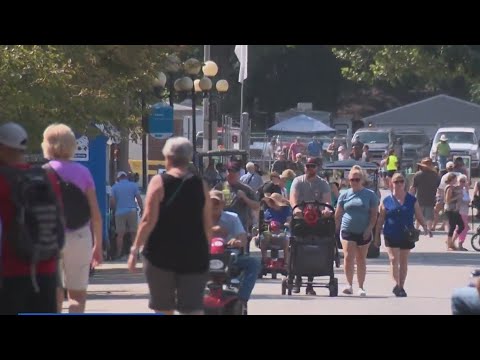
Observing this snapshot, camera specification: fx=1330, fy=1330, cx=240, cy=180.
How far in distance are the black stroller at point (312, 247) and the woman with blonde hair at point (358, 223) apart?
7.8 inches

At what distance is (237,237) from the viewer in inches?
495

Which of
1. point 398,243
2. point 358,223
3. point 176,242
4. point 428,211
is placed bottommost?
point 428,211

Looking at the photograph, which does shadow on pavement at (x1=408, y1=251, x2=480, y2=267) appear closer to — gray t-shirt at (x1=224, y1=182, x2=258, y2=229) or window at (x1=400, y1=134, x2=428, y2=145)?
gray t-shirt at (x1=224, y1=182, x2=258, y2=229)

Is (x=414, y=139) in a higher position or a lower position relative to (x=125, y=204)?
higher

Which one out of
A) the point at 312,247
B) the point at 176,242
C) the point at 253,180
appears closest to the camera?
the point at 176,242

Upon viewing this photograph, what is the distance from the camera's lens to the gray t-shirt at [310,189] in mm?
19156

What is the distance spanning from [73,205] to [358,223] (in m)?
7.24

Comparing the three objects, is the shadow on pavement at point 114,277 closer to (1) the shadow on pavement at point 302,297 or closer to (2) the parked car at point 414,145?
(1) the shadow on pavement at point 302,297

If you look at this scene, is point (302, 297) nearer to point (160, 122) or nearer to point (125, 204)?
point (125, 204)

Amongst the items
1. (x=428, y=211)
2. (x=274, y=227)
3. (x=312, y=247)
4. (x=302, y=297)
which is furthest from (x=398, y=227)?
(x=428, y=211)

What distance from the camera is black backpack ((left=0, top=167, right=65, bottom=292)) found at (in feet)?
29.4

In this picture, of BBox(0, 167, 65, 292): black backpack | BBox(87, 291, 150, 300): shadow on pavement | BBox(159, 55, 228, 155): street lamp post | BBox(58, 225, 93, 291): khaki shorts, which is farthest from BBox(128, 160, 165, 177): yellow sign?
BBox(0, 167, 65, 292): black backpack

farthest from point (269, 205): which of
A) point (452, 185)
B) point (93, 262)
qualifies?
point (93, 262)

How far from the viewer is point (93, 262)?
1087 cm
